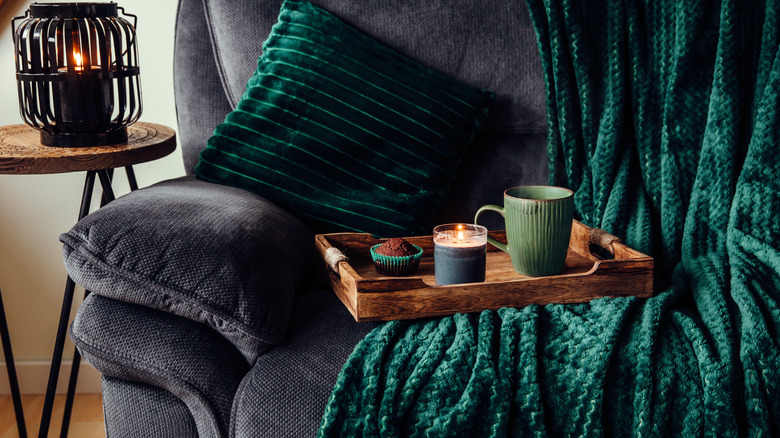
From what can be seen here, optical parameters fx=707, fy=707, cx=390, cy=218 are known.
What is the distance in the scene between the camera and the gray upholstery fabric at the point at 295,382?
2.71ft

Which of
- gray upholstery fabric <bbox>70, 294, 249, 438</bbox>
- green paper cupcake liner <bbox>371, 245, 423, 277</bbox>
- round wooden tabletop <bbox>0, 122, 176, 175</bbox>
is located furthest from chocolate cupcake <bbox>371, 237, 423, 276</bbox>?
round wooden tabletop <bbox>0, 122, 176, 175</bbox>

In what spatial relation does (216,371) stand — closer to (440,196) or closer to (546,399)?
(546,399)

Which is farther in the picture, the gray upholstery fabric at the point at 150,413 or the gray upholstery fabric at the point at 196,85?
the gray upholstery fabric at the point at 196,85

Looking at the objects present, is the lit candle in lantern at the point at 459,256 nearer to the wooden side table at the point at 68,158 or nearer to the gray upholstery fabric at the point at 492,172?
the gray upholstery fabric at the point at 492,172

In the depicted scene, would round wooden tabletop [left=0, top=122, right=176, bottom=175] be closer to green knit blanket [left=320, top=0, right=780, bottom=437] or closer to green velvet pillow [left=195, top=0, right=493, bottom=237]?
green velvet pillow [left=195, top=0, right=493, bottom=237]

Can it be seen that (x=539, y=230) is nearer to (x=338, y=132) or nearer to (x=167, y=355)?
(x=338, y=132)

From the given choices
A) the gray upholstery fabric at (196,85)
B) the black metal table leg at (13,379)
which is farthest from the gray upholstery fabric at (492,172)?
the black metal table leg at (13,379)

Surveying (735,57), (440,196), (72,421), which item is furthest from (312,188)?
(72,421)

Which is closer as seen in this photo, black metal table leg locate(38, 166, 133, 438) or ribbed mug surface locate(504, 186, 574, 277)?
ribbed mug surface locate(504, 186, 574, 277)

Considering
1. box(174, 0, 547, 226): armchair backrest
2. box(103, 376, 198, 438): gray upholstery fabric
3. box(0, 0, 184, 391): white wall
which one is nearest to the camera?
box(103, 376, 198, 438): gray upholstery fabric

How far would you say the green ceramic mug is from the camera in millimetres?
957

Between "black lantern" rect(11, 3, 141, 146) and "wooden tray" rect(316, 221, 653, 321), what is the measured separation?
1.52 ft

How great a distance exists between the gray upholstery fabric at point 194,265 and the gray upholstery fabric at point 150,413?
0.11 meters

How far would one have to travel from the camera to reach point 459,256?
0.93m
